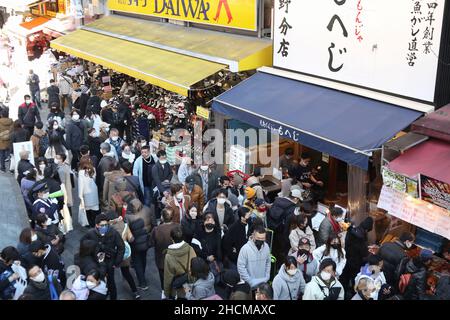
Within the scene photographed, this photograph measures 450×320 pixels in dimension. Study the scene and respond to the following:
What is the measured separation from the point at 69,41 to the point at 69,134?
7.44m

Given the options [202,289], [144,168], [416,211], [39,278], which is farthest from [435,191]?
[39,278]

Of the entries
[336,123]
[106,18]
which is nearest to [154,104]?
[106,18]

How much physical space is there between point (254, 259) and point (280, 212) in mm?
1403

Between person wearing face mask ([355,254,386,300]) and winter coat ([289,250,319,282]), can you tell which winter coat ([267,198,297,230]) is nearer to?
winter coat ([289,250,319,282])

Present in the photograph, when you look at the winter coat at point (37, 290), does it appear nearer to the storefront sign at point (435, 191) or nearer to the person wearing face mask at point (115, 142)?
the person wearing face mask at point (115, 142)

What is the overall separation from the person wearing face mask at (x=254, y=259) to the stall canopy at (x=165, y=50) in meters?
5.51

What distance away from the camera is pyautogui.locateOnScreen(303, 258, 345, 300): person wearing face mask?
604cm

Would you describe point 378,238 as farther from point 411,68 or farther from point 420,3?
point 420,3

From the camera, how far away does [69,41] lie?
740 inches

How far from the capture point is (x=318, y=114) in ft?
31.4

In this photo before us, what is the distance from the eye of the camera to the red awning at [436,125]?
7662mm

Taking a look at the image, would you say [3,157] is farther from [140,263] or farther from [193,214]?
[193,214]

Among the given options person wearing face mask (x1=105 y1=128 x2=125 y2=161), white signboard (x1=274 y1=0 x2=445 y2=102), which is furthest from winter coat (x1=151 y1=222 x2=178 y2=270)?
white signboard (x1=274 y1=0 x2=445 y2=102)

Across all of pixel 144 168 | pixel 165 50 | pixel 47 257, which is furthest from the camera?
pixel 165 50
